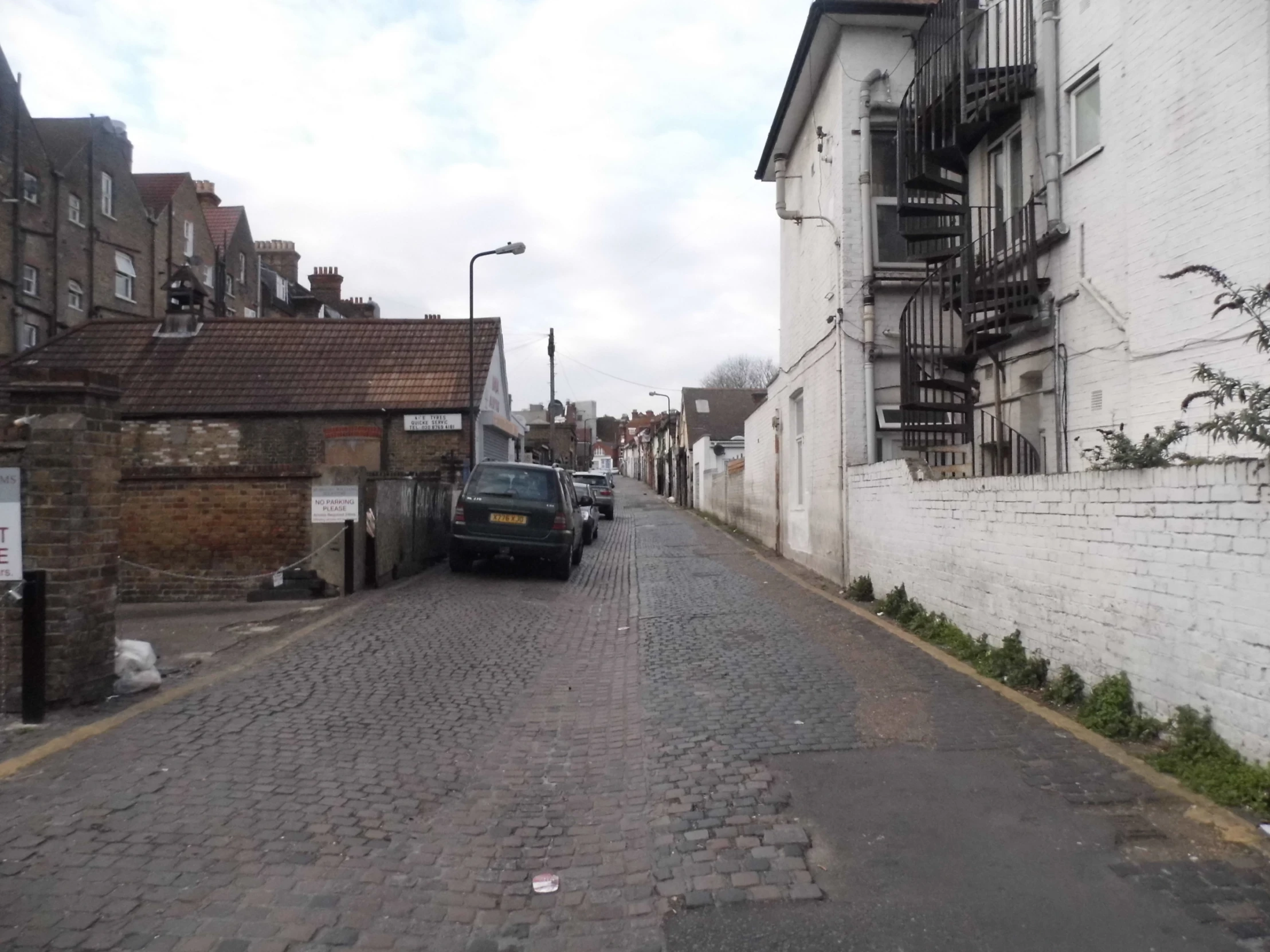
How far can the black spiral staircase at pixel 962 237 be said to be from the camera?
1046cm

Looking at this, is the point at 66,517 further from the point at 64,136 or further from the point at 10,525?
the point at 64,136

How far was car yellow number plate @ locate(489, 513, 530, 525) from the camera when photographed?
559 inches

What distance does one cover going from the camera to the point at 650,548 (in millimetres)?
20938

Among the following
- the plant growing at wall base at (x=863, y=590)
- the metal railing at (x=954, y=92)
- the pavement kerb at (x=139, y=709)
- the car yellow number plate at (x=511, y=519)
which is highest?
the metal railing at (x=954, y=92)

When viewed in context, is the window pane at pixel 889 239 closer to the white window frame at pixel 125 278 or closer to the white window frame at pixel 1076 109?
the white window frame at pixel 1076 109

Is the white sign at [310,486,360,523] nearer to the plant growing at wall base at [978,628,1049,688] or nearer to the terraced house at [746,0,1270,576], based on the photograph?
the terraced house at [746,0,1270,576]

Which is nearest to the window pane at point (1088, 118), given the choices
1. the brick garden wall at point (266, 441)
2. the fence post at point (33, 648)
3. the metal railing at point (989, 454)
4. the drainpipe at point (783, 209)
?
the metal railing at point (989, 454)

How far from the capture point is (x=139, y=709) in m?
6.39

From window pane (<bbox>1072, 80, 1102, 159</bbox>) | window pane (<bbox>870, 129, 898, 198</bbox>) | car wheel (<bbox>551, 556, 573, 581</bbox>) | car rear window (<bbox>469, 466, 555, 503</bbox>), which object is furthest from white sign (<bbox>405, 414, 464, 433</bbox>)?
window pane (<bbox>1072, 80, 1102, 159</bbox>)

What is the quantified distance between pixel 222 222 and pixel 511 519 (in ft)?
117

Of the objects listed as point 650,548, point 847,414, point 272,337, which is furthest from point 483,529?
point 272,337

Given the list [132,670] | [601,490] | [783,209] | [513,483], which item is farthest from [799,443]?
[601,490]

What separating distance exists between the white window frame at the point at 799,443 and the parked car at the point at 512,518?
4.51 metres

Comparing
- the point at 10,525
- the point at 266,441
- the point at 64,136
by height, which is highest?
the point at 64,136
